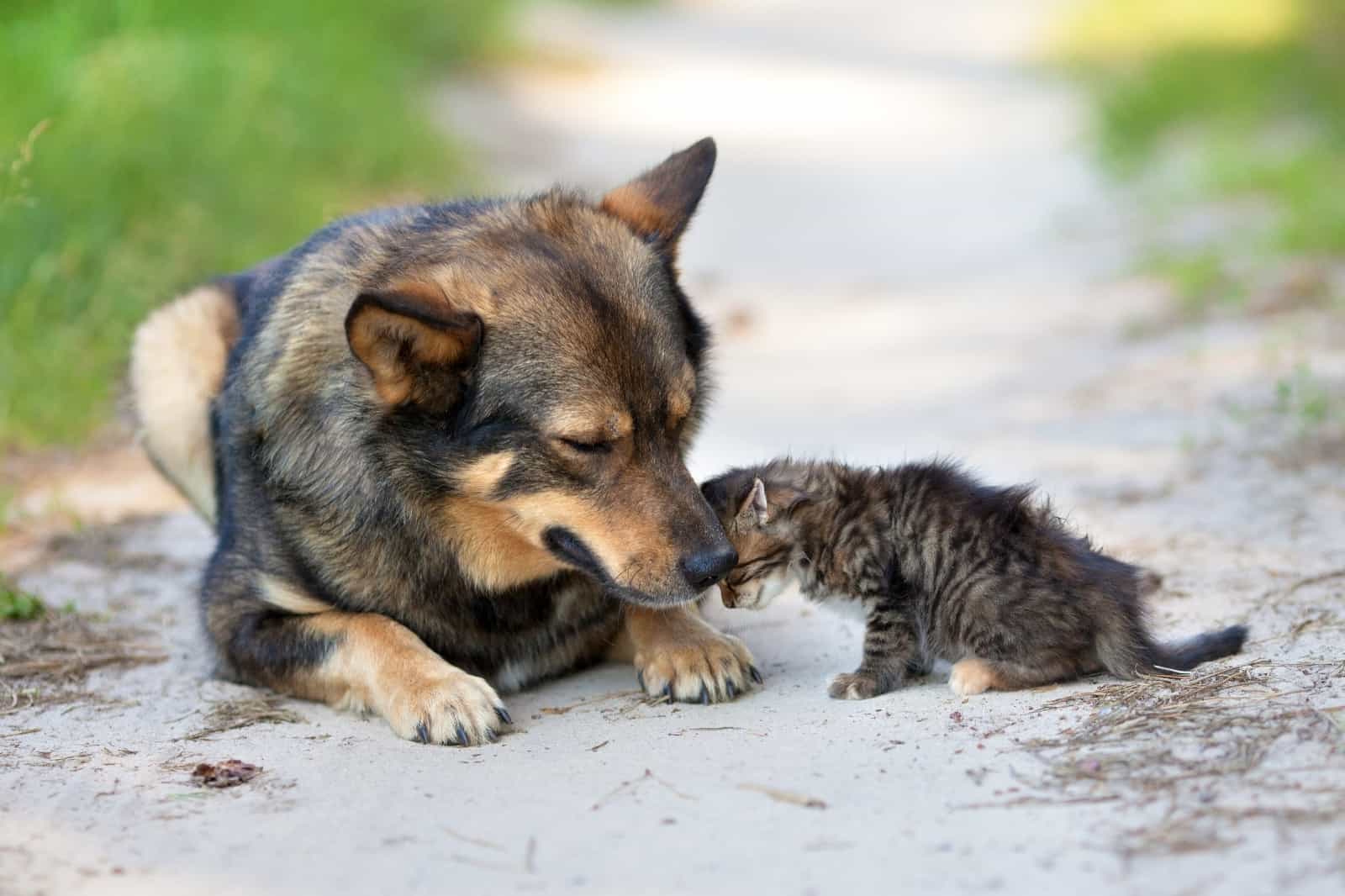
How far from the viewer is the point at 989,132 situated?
1529 centimetres

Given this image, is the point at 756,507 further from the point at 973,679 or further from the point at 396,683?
the point at 396,683

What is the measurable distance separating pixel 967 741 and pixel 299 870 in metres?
1.53

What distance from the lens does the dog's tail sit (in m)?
5.70

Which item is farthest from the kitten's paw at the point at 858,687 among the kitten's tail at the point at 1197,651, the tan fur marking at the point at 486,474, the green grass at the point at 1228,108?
the green grass at the point at 1228,108

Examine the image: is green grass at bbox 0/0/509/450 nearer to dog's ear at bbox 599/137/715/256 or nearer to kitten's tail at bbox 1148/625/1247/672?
dog's ear at bbox 599/137/715/256

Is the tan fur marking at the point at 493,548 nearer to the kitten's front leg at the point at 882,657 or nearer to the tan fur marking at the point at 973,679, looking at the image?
the kitten's front leg at the point at 882,657

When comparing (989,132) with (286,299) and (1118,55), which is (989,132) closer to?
(1118,55)

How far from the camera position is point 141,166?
8.83m

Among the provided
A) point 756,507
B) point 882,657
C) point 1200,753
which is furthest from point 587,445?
point 1200,753

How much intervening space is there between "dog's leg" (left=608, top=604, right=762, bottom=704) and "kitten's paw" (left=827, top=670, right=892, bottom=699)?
12.5 inches

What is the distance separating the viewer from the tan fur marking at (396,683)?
401cm

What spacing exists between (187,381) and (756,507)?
8.32ft

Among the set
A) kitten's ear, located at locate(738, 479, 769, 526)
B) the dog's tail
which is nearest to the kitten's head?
kitten's ear, located at locate(738, 479, 769, 526)

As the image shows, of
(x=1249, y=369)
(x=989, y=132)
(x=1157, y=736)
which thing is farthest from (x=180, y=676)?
(x=989, y=132)
